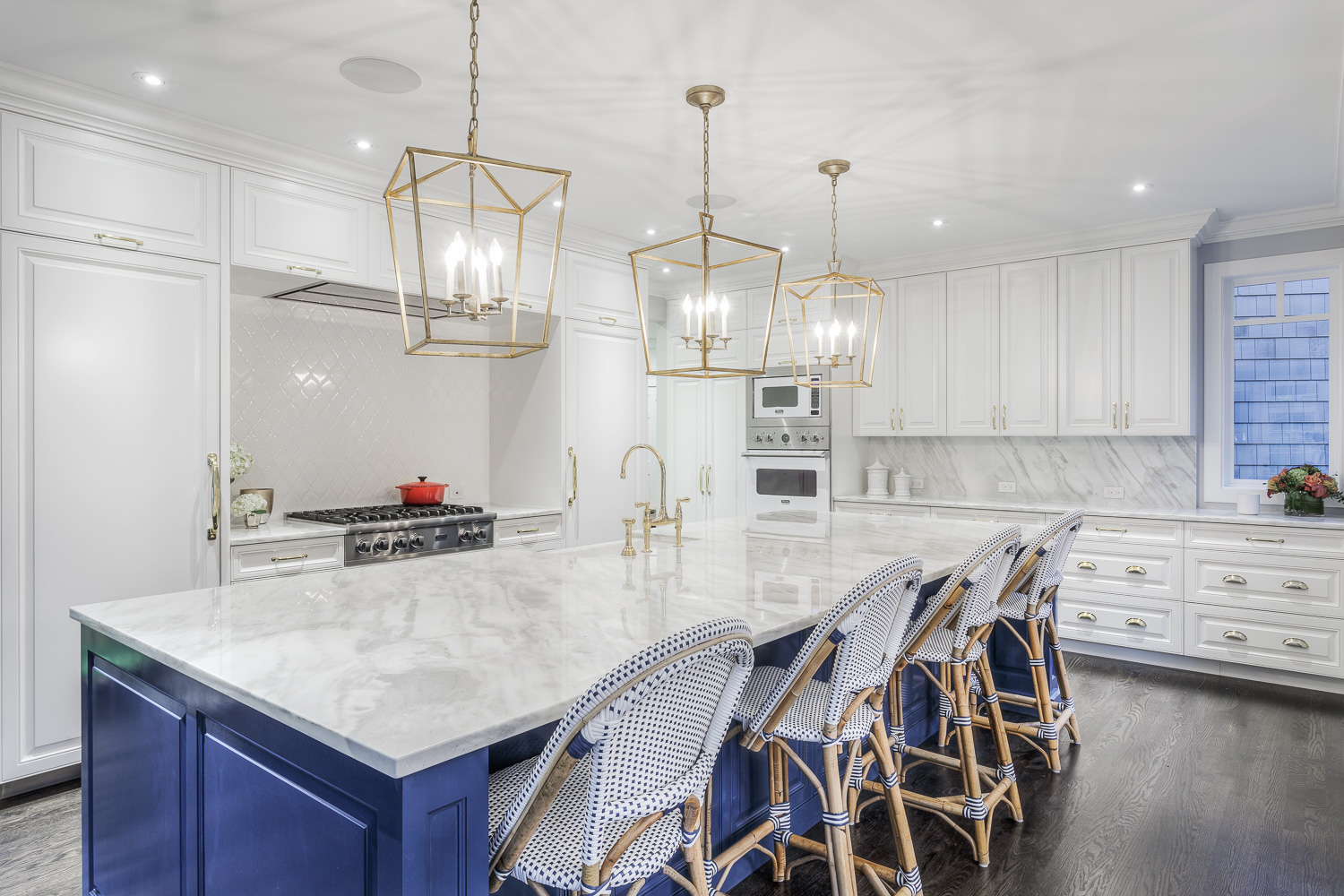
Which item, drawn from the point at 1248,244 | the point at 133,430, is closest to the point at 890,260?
the point at 1248,244

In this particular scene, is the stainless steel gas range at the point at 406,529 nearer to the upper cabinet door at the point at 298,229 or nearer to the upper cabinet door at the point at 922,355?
the upper cabinet door at the point at 298,229

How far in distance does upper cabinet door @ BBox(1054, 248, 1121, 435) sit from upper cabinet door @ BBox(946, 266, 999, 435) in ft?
1.30

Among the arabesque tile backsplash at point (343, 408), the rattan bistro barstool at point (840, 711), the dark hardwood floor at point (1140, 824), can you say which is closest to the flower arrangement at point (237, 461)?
the arabesque tile backsplash at point (343, 408)

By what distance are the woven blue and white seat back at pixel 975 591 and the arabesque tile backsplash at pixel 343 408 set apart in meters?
3.08

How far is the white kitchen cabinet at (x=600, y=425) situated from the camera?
4.54 metres

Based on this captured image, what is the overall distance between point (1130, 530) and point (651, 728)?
4.07 m

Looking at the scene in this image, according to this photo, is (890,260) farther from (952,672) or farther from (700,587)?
(700,587)

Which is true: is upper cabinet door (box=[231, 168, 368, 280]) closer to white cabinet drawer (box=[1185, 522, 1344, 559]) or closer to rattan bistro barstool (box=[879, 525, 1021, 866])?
rattan bistro barstool (box=[879, 525, 1021, 866])

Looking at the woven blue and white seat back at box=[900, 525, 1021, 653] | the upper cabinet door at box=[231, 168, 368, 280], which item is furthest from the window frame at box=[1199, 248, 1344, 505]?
the upper cabinet door at box=[231, 168, 368, 280]

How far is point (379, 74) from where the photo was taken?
8.54ft

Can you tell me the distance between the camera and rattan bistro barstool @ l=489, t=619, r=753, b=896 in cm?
107

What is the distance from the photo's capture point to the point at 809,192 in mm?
3883

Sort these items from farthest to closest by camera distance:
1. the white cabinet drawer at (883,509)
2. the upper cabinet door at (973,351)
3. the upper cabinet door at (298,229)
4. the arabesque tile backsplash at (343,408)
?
the white cabinet drawer at (883,509)
the upper cabinet door at (973,351)
the arabesque tile backsplash at (343,408)
the upper cabinet door at (298,229)

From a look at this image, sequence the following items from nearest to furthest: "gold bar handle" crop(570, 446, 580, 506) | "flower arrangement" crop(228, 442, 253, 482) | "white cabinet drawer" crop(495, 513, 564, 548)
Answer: "flower arrangement" crop(228, 442, 253, 482)
"white cabinet drawer" crop(495, 513, 564, 548)
"gold bar handle" crop(570, 446, 580, 506)
